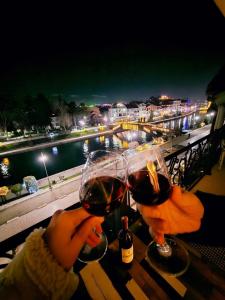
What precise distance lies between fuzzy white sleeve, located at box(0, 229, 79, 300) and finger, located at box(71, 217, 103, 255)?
0.09m

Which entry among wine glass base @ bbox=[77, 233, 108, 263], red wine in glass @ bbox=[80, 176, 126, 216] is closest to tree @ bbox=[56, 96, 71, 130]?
wine glass base @ bbox=[77, 233, 108, 263]

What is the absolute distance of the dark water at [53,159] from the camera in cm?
2795

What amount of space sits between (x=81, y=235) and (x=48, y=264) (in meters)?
0.17

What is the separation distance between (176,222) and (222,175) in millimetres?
5194

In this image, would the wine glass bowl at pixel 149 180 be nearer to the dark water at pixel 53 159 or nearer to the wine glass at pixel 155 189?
the wine glass at pixel 155 189

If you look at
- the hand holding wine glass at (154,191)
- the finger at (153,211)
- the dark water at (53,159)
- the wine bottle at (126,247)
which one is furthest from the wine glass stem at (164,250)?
the dark water at (53,159)

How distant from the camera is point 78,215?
0.73 m

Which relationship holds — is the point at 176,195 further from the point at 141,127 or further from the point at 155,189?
the point at 141,127

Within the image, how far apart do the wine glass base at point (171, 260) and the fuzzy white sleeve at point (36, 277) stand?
2.79 ft

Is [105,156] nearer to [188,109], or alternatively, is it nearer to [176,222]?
[176,222]

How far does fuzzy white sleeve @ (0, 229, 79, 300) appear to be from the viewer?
0.52m

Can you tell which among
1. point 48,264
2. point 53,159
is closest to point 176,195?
point 48,264

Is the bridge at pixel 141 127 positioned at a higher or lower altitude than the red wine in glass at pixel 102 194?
lower

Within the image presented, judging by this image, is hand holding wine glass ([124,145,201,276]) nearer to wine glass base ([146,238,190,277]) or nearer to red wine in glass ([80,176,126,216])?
red wine in glass ([80,176,126,216])
